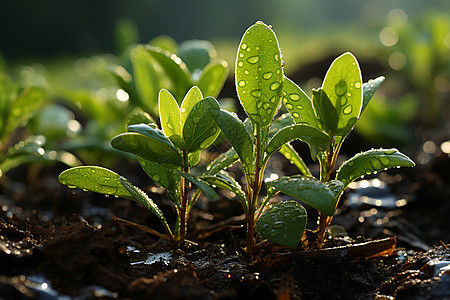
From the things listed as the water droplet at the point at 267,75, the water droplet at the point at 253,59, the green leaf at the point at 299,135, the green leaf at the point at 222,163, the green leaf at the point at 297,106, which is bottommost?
the green leaf at the point at 222,163

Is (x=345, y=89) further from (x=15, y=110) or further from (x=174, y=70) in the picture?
(x=15, y=110)

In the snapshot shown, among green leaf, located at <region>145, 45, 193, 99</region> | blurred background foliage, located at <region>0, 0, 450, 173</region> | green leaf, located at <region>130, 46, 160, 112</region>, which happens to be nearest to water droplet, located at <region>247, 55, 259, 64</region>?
green leaf, located at <region>145, 45, 193, 99</region>

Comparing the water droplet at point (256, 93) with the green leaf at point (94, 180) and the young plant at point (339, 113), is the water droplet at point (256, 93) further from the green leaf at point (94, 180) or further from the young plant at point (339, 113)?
the green leaf at point (94, 180)

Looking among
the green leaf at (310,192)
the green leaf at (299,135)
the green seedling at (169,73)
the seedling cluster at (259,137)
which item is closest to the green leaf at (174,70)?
the green seedling at (169,73)

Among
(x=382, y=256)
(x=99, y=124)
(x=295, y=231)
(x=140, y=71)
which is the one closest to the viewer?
(x=295, y=231)

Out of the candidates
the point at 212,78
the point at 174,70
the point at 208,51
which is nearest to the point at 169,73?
the point at 174,70

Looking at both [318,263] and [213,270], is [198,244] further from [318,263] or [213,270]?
[318,263]

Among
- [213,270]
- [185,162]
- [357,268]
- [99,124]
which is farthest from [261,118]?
[99,124]

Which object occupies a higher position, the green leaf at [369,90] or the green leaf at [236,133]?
the green leaf at [369,90]
